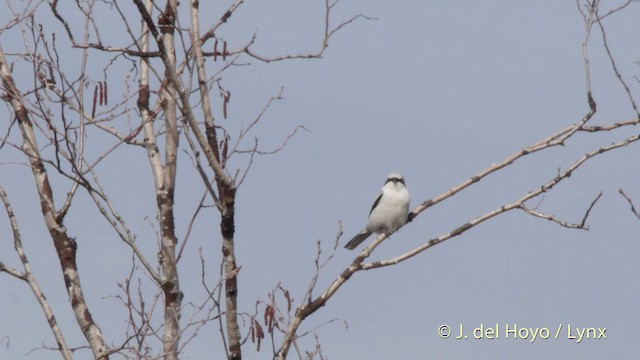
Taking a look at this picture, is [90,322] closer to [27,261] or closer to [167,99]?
[27,261]

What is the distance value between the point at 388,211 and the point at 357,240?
0.84m

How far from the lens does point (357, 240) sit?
11.5 m

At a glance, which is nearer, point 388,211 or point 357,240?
point 388,211

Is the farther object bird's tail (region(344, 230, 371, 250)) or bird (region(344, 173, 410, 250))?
bird's tail (region(344, 230, 371, 250))

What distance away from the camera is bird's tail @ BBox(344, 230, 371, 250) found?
1141cm

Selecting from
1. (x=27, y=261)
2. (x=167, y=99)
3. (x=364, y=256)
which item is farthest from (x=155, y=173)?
(x=364, y=256)

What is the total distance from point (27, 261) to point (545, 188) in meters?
3.31

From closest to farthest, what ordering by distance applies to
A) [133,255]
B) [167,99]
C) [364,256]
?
[133,255] → [364,256] → [167,99]

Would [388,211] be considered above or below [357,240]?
below

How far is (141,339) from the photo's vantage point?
6.56 meters

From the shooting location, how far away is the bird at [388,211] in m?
10.7

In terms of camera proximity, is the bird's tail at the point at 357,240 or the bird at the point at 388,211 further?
the bird's tail at the point at 357,240

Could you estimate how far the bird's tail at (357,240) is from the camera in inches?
449

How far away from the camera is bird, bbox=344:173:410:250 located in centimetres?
1071
